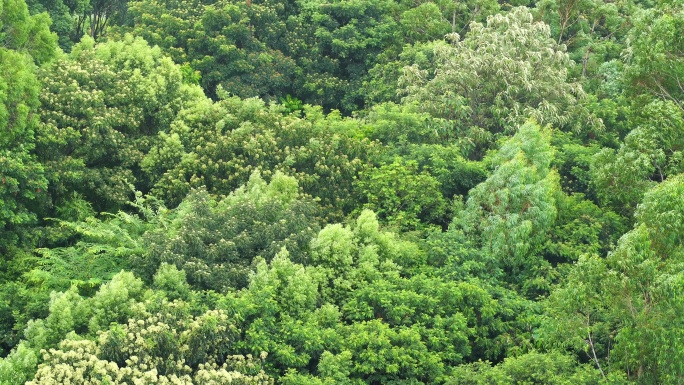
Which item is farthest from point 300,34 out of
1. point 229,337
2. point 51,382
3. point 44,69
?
point 51,382

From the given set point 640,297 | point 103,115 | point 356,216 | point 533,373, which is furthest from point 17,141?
point 640,297

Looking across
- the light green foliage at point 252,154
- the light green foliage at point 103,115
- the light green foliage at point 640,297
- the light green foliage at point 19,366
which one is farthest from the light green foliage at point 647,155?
the light green foliage at point 19,366

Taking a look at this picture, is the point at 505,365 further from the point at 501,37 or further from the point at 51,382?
the point at 501,37

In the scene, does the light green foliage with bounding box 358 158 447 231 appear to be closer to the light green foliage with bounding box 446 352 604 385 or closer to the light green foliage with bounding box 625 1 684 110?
the light green foliage with bounding box 625 1 684 110

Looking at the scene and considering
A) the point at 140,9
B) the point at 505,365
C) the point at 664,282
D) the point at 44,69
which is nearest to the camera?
the point at 664,282

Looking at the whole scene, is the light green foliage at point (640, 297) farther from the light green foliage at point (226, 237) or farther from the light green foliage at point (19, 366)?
the light green foliage at point (19, 366)

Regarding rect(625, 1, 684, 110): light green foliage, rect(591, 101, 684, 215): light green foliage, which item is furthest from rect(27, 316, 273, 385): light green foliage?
rect(625, 1, 684, 110): light green foliage
